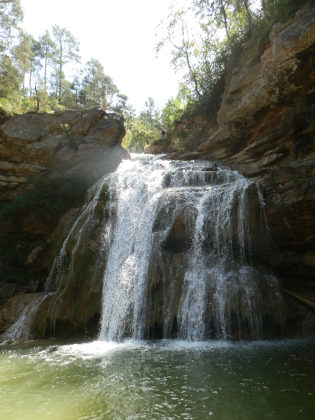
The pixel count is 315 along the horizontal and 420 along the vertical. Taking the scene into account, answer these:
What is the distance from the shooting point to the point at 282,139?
1212 cm

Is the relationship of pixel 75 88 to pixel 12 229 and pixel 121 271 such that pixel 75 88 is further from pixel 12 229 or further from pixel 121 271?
pixel 121 271

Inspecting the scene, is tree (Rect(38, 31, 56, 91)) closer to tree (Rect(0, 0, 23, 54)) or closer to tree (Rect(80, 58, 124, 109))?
tree (Rect(80, 58, 124, 109))

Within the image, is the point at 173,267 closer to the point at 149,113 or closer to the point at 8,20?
the point at 8,20

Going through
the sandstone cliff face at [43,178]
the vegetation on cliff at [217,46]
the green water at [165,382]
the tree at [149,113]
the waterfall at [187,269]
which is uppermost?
the tree at [149,113]

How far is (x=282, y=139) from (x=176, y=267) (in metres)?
6.83

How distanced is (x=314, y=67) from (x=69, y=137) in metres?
12.6

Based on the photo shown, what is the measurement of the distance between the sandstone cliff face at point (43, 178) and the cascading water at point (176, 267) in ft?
7.67

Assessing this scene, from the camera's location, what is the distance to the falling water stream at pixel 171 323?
4.47 meters

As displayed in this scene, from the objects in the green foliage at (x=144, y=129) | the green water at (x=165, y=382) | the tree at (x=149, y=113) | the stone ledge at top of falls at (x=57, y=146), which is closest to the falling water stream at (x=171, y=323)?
the green water at (x=165, y=382)

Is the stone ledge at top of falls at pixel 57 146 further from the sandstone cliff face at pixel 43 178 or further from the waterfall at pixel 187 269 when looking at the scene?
the waterfall at pixel 187 269

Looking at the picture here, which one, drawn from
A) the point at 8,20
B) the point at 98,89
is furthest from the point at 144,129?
the point at 8,20

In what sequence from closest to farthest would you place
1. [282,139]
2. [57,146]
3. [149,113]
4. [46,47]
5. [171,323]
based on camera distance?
[171,323], [282,139], [57,146], [46,47], [149,113]

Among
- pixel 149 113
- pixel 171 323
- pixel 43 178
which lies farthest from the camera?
pixel 149 113

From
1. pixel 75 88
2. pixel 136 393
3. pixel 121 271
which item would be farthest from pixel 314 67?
pixel 75 88
